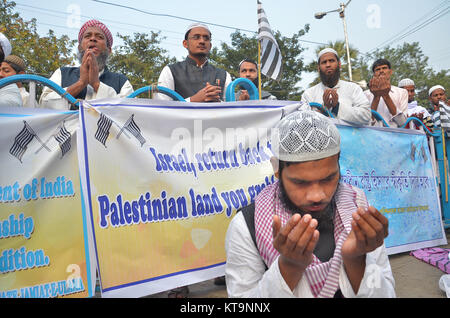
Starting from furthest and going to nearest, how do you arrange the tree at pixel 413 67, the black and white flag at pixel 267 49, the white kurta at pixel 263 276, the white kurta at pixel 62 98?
the tree at pixel 413 67, the black and white flag at pixel 267 49, the white kurta at pixel 62 98, the white kurta at pixel 263 276

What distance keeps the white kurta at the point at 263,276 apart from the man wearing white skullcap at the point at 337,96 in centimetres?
210

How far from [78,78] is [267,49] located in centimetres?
218

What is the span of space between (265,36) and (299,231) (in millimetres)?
3531

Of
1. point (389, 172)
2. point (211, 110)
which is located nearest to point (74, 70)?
point (211, 110)

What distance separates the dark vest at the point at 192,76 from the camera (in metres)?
3.92

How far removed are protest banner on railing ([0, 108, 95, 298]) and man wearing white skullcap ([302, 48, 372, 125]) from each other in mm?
2150

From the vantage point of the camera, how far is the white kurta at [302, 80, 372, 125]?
12.3ft

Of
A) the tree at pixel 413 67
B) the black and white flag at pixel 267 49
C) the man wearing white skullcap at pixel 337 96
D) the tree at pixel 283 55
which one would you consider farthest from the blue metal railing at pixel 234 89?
the tree at pixel 413 67

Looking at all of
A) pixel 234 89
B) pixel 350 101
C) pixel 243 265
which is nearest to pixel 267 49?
pixel 350 101

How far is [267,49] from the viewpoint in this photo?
13.9ft

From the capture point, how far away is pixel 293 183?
147 cm

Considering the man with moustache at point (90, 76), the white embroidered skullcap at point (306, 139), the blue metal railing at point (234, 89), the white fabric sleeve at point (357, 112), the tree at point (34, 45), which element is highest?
the tree at point (34, 45)

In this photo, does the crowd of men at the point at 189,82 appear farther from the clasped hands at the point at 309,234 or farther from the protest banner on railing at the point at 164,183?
the clasped hands at the point at 309,234

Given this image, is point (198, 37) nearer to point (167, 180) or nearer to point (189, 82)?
point (189, 82)
